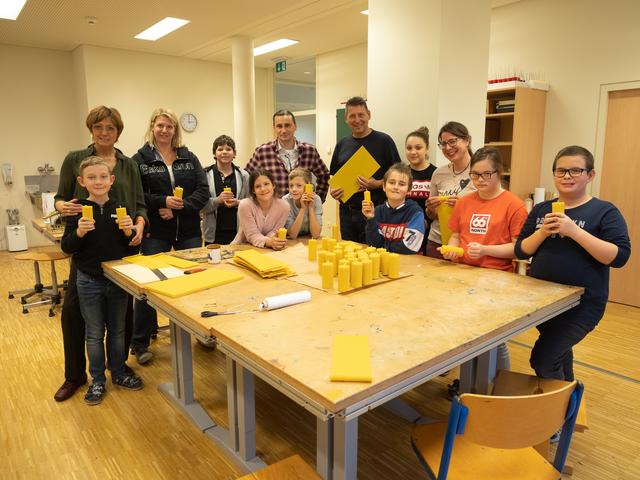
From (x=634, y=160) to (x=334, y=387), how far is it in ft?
14.3

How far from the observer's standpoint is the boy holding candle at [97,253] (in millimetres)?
2248

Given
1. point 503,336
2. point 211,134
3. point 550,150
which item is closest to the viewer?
point 503,336

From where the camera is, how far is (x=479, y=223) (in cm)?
221

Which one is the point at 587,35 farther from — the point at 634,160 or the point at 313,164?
the point at 313,164

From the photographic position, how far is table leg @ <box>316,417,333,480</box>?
1.46 m

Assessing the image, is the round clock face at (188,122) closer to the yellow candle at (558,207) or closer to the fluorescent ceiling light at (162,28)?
the fluorescent ceiling light at (162,28)

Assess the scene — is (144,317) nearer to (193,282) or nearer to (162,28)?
(193,282)

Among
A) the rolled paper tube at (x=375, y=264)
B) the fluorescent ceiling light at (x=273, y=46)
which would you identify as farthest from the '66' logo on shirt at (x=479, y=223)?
the fluorescent ceiling light at (x=273, y=46)

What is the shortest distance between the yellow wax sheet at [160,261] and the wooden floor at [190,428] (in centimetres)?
80

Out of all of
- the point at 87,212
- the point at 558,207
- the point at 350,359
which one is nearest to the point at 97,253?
the point at 87,212

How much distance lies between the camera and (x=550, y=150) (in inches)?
187

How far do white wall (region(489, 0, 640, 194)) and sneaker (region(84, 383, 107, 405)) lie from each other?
14.8 ft

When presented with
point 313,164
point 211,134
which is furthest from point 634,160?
point 211,134

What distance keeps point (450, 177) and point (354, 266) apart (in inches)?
41.7
